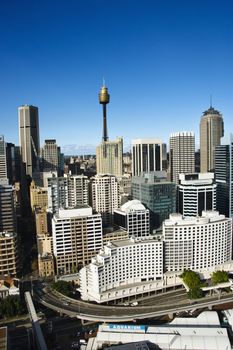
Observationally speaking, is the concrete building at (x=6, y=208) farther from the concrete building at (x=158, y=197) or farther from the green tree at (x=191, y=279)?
the green tree at (x=191, y=279)

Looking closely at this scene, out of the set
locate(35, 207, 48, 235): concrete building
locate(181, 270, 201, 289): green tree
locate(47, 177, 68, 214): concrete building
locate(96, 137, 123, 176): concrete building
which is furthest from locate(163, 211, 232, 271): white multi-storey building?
locate(96, 137, 123, 176): concrete building

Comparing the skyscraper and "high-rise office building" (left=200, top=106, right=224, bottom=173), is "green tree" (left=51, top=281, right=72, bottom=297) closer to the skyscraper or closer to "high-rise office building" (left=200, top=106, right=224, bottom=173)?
the skyscraper

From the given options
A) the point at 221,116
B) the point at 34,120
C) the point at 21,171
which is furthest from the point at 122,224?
the point at 34,120

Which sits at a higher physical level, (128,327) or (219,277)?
(219,277)

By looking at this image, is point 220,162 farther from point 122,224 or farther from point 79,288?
point 79,288

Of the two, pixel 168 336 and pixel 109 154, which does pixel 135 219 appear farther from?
pixel 109 154

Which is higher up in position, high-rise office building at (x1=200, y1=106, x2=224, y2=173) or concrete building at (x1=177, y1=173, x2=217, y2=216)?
high-rise office building at (x1=200, y1=106, x2=224, y2=173)

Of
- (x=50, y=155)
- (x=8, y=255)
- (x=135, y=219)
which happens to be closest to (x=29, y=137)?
(x=50, y=155)
